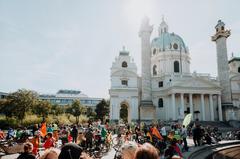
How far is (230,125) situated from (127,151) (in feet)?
158

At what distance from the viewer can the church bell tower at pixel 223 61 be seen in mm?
49006

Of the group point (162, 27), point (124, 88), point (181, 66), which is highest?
point (162, 27)

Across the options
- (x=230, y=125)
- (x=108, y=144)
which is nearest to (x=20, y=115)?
(x=108, y=144)

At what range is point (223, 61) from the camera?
161ft

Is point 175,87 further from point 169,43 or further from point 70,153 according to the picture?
point 70,153

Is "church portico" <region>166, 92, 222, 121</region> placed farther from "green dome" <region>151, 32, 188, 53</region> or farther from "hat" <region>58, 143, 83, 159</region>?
"hat" <region>58, 143, 83, 159</region>

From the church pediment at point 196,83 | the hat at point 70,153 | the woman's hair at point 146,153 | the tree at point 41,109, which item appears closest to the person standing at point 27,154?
the hat at point 70,153

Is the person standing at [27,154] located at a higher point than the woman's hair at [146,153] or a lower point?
lower

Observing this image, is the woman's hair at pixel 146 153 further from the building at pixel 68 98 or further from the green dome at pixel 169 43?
the building at pixel 68 98

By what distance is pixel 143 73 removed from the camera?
4181cm

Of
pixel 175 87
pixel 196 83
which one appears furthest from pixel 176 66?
pixel 175 87

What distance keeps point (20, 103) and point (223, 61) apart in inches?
1721

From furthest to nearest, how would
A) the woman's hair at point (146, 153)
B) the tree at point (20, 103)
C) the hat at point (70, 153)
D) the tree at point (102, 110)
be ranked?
1. the tree at point (102, 110)
2. the tree at point (20, 103)
3. the hat at point (70, 153)
4. the woman's hair at point (146, 153)

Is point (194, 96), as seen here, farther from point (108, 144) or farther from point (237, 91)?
point (108, 144)
